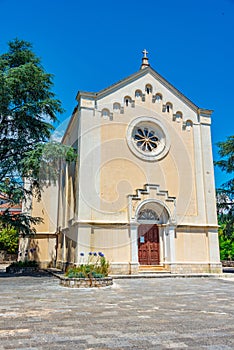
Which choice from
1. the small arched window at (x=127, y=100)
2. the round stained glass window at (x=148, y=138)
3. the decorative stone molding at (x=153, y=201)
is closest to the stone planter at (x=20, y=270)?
the decorative stone molding at (x=153, y=201)

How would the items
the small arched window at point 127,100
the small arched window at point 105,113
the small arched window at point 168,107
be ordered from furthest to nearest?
the small arched window at point 168,107, the small arched window at point 127,100, the small arched window at point 105,113

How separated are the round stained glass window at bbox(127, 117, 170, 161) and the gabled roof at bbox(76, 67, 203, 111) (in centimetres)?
242

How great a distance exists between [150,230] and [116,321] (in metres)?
12.1

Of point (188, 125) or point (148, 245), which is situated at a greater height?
point (188, 125)

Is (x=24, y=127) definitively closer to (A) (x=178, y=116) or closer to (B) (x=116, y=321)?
(A) (x=178, y=116)

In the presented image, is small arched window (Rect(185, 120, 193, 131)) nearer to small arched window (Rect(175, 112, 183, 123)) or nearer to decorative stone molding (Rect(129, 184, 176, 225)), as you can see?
small arched window (Rect(175, 112, 183, 123))

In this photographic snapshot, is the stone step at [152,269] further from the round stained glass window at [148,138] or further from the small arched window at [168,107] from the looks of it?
the small arched window at [168,107]

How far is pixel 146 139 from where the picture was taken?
19.4m

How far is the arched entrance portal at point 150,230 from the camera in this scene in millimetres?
17828

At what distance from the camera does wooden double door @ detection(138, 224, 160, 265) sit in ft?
58.4

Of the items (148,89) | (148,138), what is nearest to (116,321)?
(148,138)

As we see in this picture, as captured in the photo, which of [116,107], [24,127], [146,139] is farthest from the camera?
[146,139]

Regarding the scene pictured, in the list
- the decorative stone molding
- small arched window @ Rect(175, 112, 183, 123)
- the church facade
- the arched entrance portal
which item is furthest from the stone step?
small arched window @ Rect(175, 112, 183, 123)

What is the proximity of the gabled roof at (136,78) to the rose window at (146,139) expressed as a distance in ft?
9.85
